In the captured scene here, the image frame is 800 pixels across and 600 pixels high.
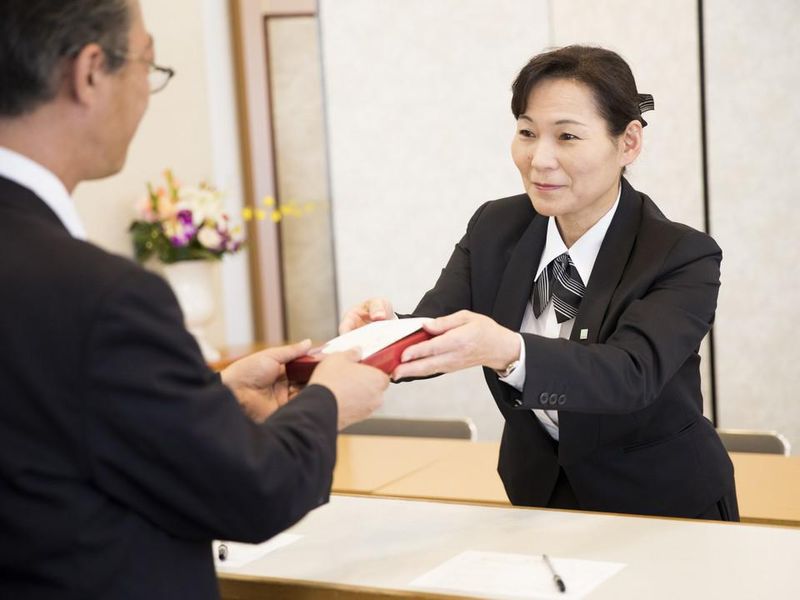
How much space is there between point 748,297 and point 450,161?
1535mm

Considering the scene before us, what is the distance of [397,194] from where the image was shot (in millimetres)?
5348

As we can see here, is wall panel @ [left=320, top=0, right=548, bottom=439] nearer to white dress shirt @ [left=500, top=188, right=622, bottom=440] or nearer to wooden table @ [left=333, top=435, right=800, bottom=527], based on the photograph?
wooden table @ [left=333, top=435, right=800, bottom=527]

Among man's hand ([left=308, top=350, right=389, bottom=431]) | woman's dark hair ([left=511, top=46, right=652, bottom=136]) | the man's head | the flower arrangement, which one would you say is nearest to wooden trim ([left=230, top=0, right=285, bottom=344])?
the flower arrangement

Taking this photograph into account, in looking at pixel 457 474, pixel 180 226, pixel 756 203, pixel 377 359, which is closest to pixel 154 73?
pixel 377 359

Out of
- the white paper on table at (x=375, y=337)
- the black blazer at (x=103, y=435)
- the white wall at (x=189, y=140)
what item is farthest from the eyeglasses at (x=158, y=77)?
the white wall at (x=189, y=140)

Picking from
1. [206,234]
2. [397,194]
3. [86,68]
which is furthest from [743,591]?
[397,194]

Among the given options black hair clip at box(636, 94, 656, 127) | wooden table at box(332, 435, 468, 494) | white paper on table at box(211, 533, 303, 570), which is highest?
black hair clip at box(636, 94, 656, 127)

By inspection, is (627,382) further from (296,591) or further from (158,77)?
(158,77)

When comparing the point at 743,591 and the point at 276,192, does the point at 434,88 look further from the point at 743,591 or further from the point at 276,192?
the point at 743,591

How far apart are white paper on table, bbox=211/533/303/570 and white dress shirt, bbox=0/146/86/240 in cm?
93

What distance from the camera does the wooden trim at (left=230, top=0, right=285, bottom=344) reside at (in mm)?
5844

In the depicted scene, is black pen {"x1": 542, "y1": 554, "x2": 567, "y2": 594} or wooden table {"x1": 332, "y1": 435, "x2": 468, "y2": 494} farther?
wooden table {"x1": 332, "y1": 435, "x2": 468, "y2": 494}

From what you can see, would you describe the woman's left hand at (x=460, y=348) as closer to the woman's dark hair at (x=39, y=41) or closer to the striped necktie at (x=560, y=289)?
the striped necktie at (x=560, y=289)

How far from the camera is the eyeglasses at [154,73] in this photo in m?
1.38
